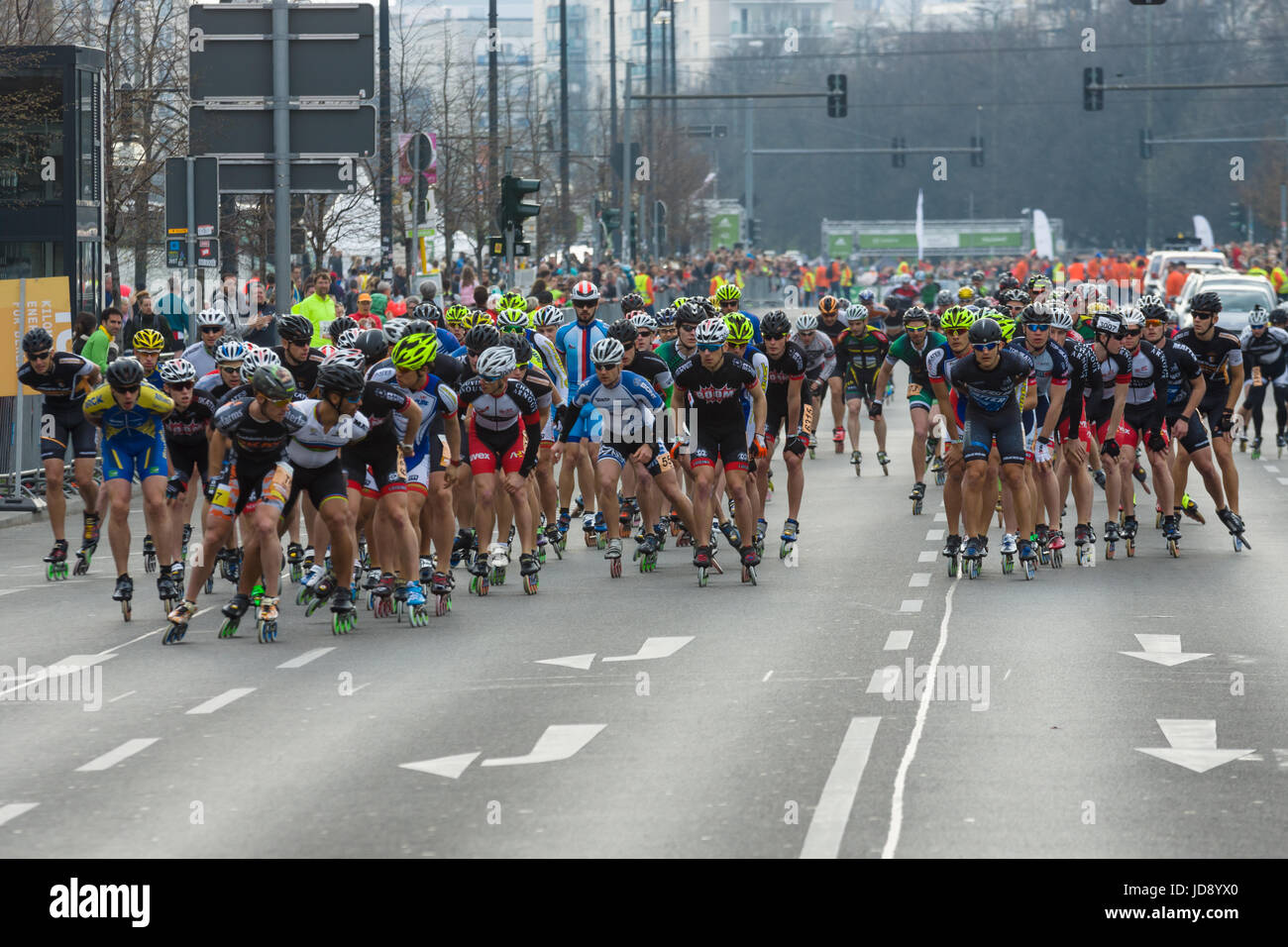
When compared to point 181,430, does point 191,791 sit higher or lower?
lower

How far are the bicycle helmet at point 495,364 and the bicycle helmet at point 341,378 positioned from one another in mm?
1945

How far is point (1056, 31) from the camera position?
367ft

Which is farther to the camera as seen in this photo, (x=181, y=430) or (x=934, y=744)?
(x=181, y=430)

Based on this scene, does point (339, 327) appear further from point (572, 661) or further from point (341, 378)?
point (572, 661)

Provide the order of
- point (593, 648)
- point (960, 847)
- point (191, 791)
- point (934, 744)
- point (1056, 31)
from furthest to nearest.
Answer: point (1056, 31) < point (593, 648) < point (934, 744) < point (191, 791) < point (960, 847)

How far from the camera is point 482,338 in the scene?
52.2 ft

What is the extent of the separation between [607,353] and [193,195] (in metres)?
7.91

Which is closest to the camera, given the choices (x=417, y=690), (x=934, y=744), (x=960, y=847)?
(x=960, y=847)

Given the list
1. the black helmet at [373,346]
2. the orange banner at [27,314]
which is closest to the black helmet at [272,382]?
the black helmet at [373,346]

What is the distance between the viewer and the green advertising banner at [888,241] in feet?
317

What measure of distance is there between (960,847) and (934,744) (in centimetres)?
201

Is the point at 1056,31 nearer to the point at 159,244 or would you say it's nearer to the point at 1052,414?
the point at 159,244

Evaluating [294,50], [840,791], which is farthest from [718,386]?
[840,791]
